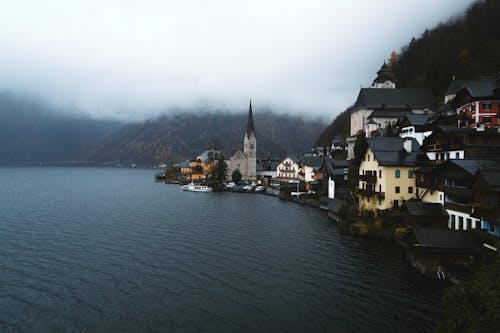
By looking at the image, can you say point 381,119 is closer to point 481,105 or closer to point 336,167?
point 336,167

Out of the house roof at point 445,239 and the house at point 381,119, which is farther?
the house at point 381,119

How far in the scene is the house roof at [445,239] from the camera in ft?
84.3

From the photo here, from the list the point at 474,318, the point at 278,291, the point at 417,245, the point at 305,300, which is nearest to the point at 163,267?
the point at 278,291

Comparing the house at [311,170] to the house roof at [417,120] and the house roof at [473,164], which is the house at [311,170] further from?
the house roof at [473,164]

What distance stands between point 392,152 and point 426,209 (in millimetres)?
10053

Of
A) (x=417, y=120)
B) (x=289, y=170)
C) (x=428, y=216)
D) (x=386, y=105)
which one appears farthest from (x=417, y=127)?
(x=289, y=170)

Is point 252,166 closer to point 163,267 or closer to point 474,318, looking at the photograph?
point 163,267

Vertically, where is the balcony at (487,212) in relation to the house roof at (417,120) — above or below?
below

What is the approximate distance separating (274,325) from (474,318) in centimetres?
1100

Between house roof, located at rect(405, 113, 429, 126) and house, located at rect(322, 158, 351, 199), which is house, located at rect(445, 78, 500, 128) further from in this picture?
house, located at rect(322, 158, 351, 199)

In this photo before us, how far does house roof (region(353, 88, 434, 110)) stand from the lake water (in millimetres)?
51185

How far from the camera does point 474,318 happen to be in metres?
11.5

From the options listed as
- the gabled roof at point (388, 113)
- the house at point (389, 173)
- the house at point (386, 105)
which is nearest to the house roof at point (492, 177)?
the house at point (389, 173)

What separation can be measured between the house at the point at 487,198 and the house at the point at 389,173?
39.8ft
